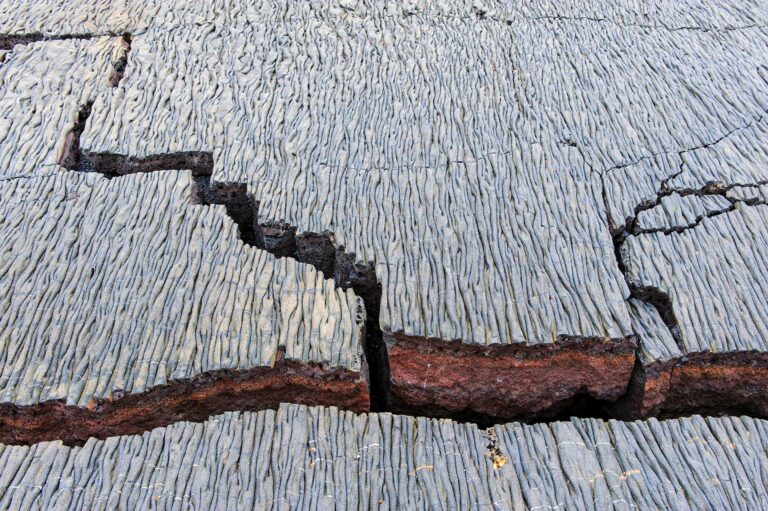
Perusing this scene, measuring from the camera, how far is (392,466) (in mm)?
3105

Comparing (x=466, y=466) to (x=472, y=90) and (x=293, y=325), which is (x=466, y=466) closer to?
(x=293, y=325)

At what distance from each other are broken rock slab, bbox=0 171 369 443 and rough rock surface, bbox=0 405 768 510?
27cm

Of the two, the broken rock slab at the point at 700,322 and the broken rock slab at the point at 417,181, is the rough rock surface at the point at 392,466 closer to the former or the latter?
the broken rock slab at the point at 700,322

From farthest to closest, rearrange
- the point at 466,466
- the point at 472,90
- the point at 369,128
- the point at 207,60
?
the point at 207,60, the point at 472,90, the point at 369,128, the point at 466,466

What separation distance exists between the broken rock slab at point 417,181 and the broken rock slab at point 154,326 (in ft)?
1.25

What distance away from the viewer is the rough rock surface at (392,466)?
2975 millimetres

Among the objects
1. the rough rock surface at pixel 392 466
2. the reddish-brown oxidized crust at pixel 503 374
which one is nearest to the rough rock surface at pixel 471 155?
the reddish-brown oxidized crust at pixel 503 374

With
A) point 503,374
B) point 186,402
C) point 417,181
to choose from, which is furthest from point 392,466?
point 417,181

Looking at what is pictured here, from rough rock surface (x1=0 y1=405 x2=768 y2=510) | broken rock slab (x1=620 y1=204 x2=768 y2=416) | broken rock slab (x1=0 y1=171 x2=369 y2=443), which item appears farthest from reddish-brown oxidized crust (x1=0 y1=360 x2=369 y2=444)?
broken rock slab (x1=620 y1=204 x2=768 y2=416)

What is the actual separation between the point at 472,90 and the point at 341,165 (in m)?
1.54

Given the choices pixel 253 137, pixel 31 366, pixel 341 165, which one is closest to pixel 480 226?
pixel 341 165

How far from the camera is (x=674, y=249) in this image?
13.5ft

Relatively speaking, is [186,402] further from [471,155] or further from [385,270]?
[471,155]

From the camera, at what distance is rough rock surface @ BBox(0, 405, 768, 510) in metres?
2.97
